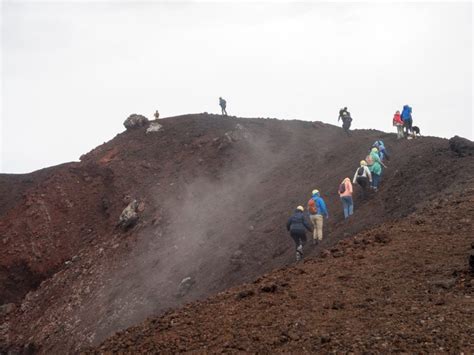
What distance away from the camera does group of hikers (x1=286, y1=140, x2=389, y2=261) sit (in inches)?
496

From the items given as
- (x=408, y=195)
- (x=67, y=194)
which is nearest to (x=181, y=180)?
(x=67, y=194)

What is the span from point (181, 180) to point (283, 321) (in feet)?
54.1

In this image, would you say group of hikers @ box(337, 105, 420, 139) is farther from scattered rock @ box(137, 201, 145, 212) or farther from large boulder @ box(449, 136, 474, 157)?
scattered rock @ box(137, 201, 145, 212)

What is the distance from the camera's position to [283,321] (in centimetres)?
748

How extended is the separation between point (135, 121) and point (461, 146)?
19965mm

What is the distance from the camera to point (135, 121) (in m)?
29.9

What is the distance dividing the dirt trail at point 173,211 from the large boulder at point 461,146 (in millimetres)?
338

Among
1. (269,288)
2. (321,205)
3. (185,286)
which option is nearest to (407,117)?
(321,205)

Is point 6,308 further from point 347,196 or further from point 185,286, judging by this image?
point 347,196

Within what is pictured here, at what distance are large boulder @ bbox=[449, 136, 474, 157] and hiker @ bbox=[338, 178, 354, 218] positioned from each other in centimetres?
375

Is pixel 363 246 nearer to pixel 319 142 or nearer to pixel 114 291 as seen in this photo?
pixel 114 291

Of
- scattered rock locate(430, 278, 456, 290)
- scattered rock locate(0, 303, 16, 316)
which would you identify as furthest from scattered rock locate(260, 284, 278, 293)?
scattered rock locate(0, 303, 16, 316)

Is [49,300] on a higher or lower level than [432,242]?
lower

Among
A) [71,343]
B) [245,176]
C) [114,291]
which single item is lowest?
[71,343]
